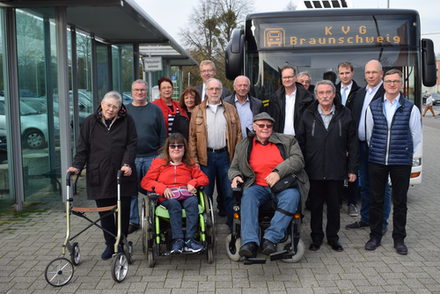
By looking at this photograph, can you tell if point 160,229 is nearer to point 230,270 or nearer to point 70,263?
point 230,270

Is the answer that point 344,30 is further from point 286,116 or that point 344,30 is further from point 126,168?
point 126,168

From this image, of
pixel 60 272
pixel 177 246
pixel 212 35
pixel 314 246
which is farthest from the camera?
pixel 212 35

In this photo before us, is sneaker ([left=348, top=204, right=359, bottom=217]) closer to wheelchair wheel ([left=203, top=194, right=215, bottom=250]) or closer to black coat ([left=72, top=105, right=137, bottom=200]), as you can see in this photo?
wheelchair wheel ([left=203, top=194, right=215, bottom=250])

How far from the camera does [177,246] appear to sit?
4480mm

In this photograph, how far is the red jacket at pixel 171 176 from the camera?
16.3 ft

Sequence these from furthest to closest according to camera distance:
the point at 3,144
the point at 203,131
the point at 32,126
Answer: the point at 32,126 → the point at 3,144 → the point at 203,131

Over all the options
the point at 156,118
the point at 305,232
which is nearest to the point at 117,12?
the point at 156,118

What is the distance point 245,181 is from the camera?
4953 mm

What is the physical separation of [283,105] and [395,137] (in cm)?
132

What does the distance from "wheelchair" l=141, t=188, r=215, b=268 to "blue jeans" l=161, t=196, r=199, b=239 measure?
6 centimetres

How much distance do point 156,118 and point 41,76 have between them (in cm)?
251

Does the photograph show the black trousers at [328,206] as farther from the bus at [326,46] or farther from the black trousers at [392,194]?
the bus at [326,46]

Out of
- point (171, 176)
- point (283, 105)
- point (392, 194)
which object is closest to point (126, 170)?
point (171, 176)

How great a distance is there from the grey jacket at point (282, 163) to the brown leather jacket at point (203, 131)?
41cm
